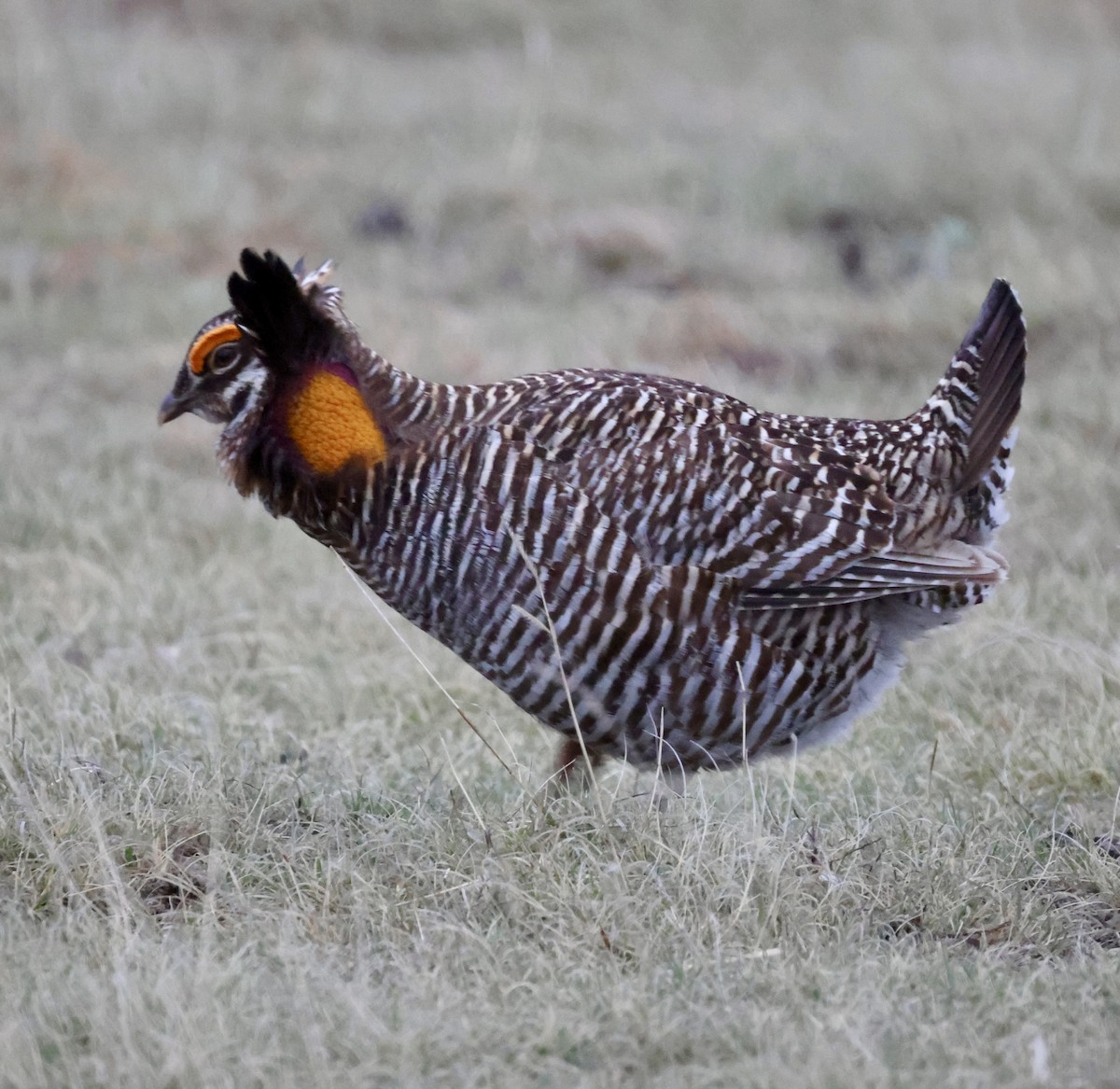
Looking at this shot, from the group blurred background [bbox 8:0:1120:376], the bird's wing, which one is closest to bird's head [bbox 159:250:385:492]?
the bird's wing

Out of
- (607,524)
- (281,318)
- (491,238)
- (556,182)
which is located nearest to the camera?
(607,524)

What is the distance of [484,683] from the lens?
16.3ft

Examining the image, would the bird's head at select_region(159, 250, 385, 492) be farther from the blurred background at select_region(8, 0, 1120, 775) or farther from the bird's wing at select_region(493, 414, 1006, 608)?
the blurred background at select_region(8, 0, 1120, 775)

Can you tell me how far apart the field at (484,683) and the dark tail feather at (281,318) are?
2.39 ft

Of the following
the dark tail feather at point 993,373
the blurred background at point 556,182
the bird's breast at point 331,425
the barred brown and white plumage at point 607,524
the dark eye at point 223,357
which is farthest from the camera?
the blurred background at point 556,182

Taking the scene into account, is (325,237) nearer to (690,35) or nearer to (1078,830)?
(690,35)

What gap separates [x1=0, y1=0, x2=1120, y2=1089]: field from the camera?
2.63 metres

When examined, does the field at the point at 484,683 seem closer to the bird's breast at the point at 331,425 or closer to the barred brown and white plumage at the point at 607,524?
the barred brown and white plumage at the point at 607,524

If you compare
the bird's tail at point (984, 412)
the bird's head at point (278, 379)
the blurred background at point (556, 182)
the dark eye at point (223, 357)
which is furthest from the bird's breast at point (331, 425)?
the blurred background at point (556, 182)

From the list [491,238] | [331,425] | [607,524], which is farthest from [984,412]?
[491,238]

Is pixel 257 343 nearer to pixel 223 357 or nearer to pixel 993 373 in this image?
pixel 223 357

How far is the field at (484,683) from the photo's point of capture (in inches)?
104

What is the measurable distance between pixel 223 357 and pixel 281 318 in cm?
18

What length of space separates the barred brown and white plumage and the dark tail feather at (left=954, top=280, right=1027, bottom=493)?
139 mm
